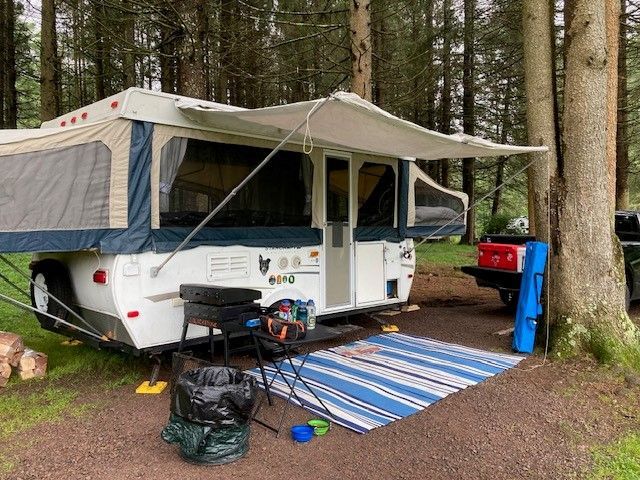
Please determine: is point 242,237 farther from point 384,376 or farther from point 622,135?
point 622,135

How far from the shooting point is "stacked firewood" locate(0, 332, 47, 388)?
4.23 m

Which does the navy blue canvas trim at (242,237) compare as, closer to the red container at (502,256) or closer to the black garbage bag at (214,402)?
the black garbage bag at (214,402)

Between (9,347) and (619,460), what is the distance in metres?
4.56

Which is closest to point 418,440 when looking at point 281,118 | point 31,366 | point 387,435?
point 387,435

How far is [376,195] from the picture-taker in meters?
6.08

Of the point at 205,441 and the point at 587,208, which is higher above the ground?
the point at 587,208

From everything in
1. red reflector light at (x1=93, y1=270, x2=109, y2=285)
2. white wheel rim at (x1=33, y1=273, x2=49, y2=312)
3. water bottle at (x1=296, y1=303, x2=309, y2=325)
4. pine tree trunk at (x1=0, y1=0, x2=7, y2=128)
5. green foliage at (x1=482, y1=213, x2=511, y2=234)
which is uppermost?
pine tree trunk at (x1=0, y1=0, x2=7, y2=128)

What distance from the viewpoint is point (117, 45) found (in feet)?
27.2

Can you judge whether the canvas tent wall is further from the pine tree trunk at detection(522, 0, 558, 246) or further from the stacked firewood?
the stacked firewood

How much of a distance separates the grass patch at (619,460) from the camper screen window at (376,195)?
336cm

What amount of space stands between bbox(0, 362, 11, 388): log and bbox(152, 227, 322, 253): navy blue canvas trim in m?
1.63

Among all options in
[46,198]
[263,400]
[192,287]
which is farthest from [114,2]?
[263,400]

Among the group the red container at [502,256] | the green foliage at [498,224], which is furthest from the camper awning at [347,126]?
the green foliage at [498,224]

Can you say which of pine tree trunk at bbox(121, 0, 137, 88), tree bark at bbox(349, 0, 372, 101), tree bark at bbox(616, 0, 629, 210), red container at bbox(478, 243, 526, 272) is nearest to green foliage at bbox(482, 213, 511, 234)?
tree bark at bbox(616, 0, 629, 210)
